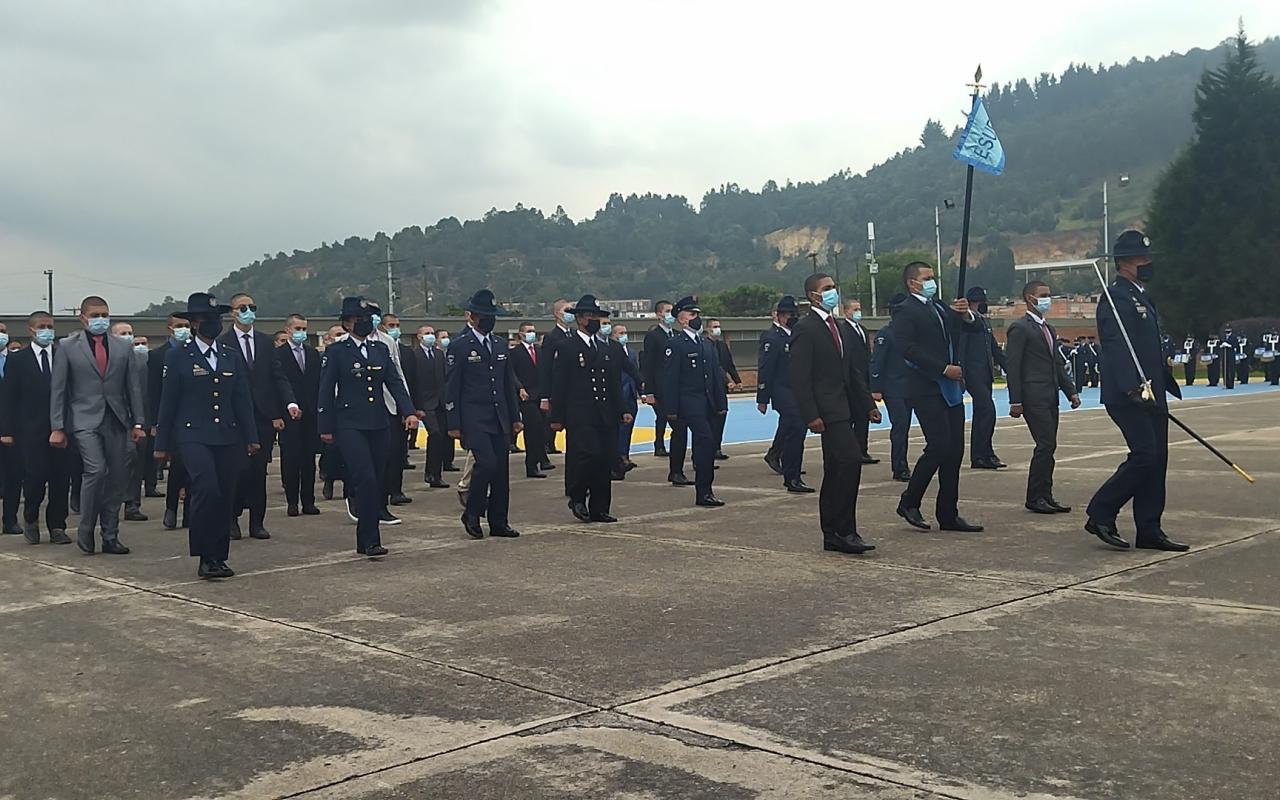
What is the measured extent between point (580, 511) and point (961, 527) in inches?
132

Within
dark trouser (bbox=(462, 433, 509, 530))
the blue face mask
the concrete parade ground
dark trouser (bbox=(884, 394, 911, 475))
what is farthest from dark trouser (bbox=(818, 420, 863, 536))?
dark trouser (bbox=(884, 394, 911, 475))

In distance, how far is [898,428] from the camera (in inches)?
535

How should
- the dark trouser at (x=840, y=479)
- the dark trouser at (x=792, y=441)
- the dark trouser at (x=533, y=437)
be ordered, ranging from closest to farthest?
1. the dark trouser at (x=840, y=479)
2. the dark trouser at (x=792, y=441)
3. the dark trouser at (x=533, y=437)

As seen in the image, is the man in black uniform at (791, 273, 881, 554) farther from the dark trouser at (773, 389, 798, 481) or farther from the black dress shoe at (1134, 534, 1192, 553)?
the dark trouser at (773, 389, 798, 481)

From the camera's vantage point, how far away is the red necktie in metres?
9.99

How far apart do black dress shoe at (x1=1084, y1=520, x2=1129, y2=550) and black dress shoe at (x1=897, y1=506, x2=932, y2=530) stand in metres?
1.48

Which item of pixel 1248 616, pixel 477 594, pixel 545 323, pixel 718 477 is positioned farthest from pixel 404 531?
pixel 545 323

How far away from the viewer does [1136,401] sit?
315 inches

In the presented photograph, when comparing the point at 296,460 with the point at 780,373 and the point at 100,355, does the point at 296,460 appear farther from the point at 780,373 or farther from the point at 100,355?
the point at 780,373

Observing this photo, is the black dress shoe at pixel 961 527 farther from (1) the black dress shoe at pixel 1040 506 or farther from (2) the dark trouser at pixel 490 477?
(2) the dark trouser at pixel 490 477

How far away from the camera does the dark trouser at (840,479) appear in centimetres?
851

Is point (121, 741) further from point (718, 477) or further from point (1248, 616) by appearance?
point (718, 477)

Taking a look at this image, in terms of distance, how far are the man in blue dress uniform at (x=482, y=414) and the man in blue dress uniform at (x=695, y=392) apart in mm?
2449

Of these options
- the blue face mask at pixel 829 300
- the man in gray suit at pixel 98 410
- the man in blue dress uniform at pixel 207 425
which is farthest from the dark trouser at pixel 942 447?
the man in gray suit at pixel 98 410
